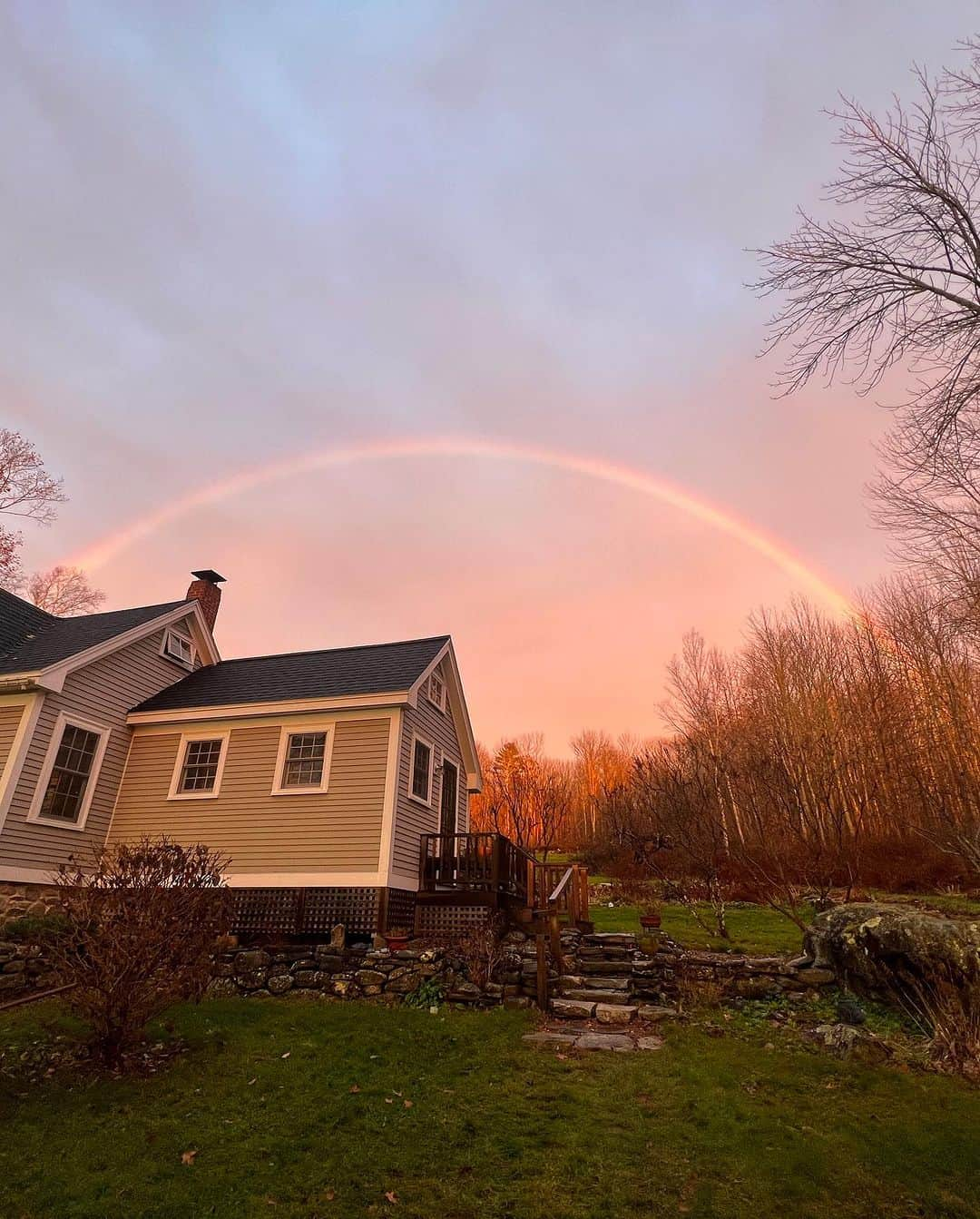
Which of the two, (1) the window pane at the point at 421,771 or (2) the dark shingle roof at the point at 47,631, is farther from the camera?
(1) the window pane at the point at 421,771

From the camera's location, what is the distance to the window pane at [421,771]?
14077 millimetres

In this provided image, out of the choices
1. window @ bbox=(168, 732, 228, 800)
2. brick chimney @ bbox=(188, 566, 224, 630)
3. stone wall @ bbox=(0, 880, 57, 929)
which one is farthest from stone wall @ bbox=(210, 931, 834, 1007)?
brick chimney @ bbox=(188, 566, 224, 630)

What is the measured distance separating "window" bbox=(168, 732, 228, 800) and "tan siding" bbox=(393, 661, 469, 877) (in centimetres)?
391

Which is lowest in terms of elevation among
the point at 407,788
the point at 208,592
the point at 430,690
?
the point at 407,788

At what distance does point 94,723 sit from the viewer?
14.1m

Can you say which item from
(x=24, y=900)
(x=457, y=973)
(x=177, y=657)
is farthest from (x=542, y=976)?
(x=177, y=657)

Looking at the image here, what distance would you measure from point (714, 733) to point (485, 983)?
2375 cm

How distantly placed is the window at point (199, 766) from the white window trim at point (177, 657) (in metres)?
2.94

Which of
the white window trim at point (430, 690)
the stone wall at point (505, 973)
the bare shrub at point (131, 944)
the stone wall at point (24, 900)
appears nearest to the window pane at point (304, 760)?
the white window trim at point (430, 690)

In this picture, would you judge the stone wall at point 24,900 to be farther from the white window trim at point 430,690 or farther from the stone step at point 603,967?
the stone step at point 603,967

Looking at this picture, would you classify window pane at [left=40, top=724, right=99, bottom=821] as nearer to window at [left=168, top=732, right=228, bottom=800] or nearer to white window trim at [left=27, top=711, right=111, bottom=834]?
white window trim at [left=27, top=711, right=111, bottom=834]

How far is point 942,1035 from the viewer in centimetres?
722

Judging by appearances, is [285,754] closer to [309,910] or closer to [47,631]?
→ [309,910]

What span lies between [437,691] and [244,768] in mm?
4691
